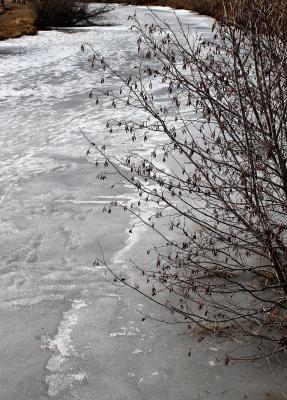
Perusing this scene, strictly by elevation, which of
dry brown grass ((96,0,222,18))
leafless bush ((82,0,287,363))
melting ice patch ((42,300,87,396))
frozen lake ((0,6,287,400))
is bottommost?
melting ice patch ((42,300,87,396))

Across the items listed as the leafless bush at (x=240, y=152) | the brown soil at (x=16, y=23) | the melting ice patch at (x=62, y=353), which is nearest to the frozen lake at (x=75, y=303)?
the melting ice patch at (x=62, y=353)

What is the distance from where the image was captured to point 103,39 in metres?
18.6

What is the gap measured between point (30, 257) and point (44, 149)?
327cm

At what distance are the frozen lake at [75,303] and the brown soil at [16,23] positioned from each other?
436 inches

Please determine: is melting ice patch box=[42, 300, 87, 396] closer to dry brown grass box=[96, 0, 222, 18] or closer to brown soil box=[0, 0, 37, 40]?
brown soil box=[0, 0, 37, 40]

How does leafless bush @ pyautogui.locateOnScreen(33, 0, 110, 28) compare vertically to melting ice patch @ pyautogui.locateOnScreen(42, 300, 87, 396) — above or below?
above

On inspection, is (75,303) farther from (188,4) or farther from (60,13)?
(188,4)

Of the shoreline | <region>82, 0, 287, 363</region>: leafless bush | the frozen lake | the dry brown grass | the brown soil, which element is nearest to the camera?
<region>82, 0, 287, 363</region>: leafless bush

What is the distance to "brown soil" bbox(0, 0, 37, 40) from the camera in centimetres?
1909

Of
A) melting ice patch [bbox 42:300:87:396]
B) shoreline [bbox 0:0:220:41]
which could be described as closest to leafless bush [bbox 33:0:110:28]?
shoreline [bbox 0:0:220:41]

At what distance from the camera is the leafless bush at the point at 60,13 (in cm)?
2209

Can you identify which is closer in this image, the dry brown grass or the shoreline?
the shoreline

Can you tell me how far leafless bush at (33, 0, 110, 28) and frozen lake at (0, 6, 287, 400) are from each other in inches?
567

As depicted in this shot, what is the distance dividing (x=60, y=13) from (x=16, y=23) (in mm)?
2539
